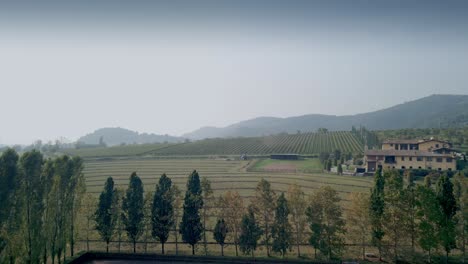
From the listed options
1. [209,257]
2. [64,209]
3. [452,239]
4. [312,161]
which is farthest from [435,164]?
[64,209]

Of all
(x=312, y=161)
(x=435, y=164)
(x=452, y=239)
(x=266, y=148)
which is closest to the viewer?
(x=452, y=239)

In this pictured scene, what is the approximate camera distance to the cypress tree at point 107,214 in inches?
1271

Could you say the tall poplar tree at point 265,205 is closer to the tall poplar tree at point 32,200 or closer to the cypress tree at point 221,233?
the cypress tree at point 221,233

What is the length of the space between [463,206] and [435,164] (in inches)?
1415

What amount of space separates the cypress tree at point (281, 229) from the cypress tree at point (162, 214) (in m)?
10.8

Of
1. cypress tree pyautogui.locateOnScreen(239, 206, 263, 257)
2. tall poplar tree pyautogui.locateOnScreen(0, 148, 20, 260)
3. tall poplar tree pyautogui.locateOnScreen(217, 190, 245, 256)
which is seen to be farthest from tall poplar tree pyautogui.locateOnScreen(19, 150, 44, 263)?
cypress tree pyautogui.locateOnScreen(239, 206, 263, 257)

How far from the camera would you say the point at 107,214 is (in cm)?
3256

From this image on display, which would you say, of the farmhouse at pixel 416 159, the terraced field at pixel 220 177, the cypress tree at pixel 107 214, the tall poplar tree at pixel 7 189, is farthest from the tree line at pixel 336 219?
the farmhouse at pixel 416 159

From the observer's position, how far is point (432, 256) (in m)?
30.5

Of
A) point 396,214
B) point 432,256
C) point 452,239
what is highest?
point 396,214

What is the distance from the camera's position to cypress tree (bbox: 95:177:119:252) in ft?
106

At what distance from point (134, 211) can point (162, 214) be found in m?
2.96

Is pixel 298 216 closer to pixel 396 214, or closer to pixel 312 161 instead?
pixel 396 214

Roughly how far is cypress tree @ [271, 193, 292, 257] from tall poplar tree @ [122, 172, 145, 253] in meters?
13.9
